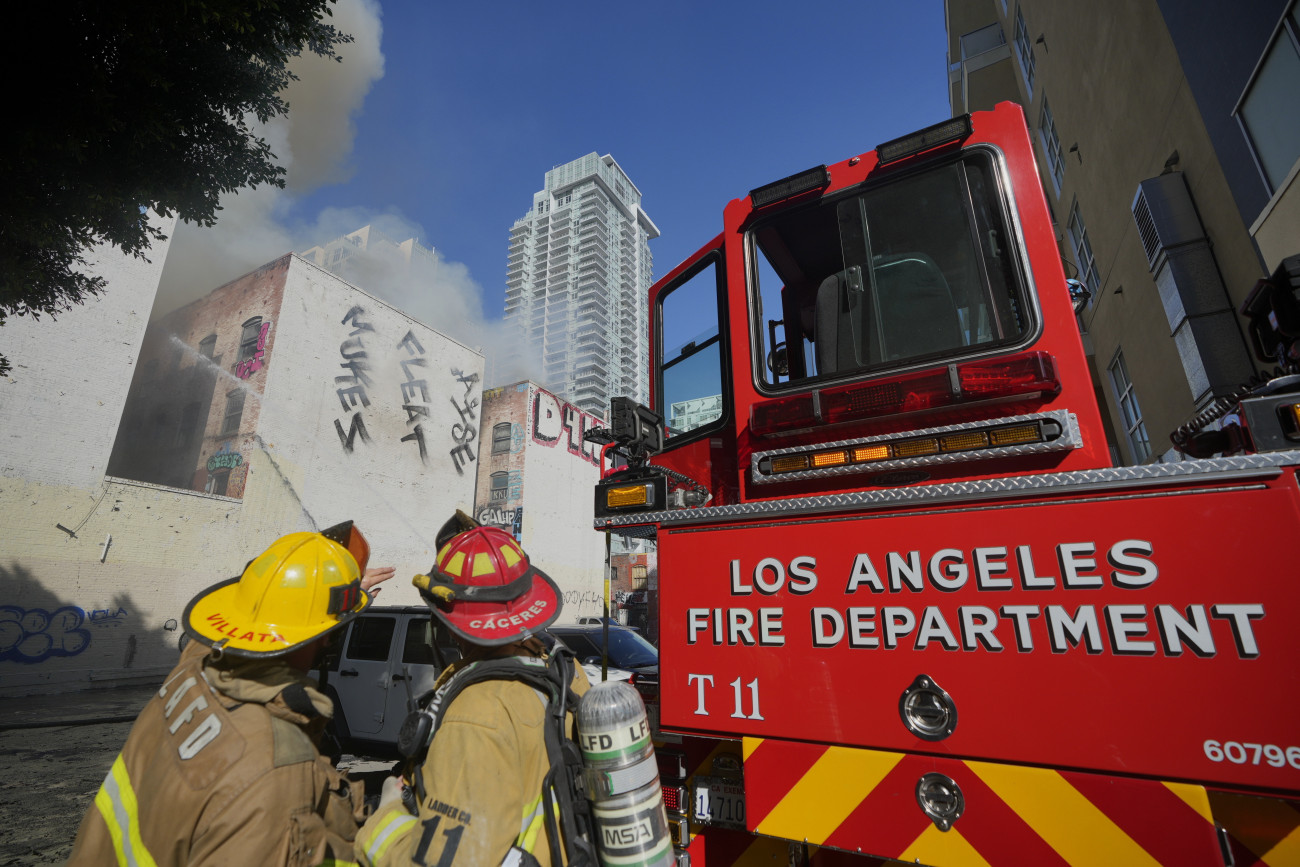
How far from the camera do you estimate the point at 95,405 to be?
53.3 ft

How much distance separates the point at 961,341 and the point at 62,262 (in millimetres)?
9703

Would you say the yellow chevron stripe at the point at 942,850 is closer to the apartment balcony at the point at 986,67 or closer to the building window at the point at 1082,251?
the building window at the point at 1082,251

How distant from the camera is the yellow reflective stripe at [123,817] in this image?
1490 millimetres

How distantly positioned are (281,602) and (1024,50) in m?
22.5

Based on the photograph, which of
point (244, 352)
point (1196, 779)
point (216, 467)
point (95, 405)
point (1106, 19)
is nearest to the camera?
point (1196, 779)

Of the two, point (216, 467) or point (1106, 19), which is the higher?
point (1106, 19)

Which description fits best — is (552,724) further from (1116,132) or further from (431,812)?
(1116,132)

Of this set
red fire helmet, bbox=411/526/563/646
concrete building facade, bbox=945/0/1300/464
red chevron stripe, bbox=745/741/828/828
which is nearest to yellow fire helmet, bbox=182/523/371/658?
red fire helmet, bbox=411/526/563/646

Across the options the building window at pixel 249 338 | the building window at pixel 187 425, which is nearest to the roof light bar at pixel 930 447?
the building window at pixel 249 338

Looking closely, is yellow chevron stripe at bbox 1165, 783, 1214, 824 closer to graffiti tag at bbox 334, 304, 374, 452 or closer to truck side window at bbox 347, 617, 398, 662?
truck side window at bbox 347, 617, 398, 662

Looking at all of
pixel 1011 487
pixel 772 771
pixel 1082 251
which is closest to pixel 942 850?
pixel 772 771

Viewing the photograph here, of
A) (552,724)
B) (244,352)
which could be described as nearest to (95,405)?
(244,352)

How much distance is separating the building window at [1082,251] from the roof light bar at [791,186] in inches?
555

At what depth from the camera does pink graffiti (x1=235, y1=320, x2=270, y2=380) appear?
2144cm
